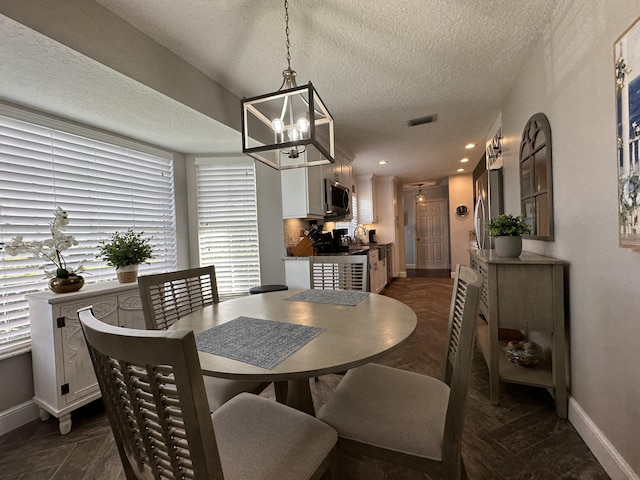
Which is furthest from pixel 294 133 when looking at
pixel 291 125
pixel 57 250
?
pixel 57 250

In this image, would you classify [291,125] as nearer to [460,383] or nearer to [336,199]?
[460,383]

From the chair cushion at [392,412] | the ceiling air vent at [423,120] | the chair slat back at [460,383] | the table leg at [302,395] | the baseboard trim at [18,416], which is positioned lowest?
the baseboard trim at [18,416]

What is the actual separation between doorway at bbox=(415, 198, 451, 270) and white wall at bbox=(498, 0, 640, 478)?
21.8ft

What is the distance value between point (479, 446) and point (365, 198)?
16.8 feet

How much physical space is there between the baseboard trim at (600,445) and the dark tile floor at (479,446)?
0.03 m

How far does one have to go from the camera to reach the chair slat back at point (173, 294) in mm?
1525

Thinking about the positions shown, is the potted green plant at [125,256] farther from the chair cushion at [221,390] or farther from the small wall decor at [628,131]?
the small wall decor at [628,131]

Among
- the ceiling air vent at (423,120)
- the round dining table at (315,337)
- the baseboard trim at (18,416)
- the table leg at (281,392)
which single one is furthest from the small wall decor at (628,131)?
the baseboard trim at (18,416)

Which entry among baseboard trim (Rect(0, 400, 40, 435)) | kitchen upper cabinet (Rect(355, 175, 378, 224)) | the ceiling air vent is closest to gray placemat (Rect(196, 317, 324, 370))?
baseboard trim (Rect(0, 400, 40, 435))

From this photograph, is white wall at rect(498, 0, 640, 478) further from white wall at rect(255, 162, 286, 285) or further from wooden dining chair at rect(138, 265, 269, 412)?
white wall at rect(255, 162, 286, 285)

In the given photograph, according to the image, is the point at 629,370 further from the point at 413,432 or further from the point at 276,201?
the point at 276,201

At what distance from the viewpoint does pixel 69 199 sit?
225cm

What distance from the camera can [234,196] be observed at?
339 cm

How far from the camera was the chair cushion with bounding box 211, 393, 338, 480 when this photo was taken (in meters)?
0.82
